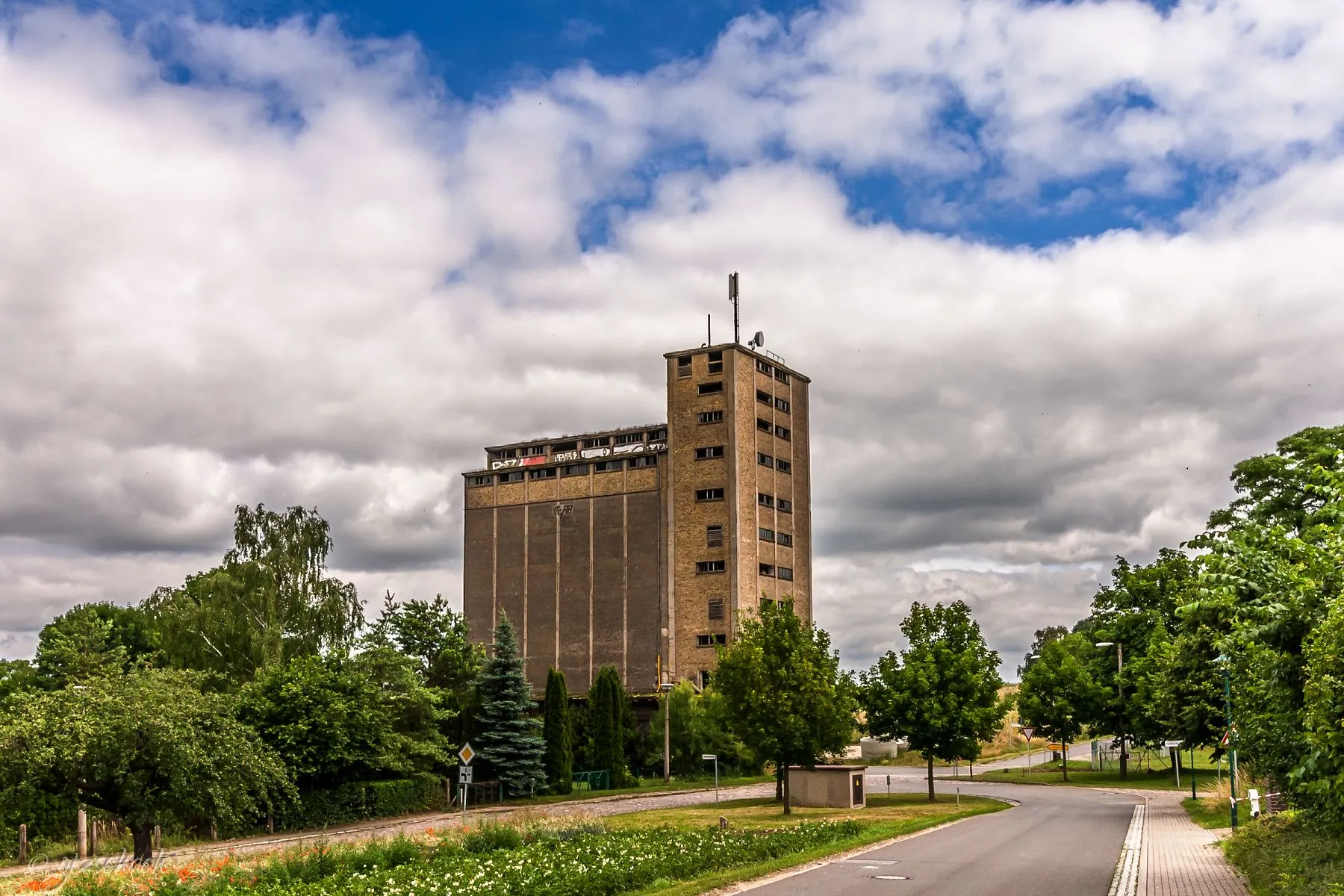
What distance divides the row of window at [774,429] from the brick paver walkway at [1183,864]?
59.6 m

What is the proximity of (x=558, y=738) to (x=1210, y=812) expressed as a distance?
31094 millimetres

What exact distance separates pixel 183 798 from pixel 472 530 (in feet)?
258

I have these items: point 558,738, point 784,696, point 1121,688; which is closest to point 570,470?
point 558,738

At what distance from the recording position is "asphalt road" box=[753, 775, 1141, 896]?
66.3 feet

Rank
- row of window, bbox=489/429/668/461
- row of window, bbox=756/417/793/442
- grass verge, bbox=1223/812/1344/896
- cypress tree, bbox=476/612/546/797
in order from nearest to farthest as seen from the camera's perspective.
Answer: grass verge, bbox=1223/812/1344/896, cypress tree, bbox=476/612/546/797, row of window, bbox=756/417/793/442, row of window, bbox=489/429/668/461

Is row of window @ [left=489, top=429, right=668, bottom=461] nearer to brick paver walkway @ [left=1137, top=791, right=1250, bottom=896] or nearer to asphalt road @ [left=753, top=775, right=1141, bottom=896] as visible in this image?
asphalt road @ [left=753, top=775, right=1141, bottom=896]

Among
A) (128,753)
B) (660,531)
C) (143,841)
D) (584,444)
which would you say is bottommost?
(143,841)

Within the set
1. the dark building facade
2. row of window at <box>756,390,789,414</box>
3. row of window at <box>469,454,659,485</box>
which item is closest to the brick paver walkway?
the dark building facade

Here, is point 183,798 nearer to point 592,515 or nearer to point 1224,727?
point 1224,727

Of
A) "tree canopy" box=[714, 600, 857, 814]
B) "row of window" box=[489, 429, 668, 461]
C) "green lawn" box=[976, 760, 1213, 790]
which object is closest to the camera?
"tree canopy" box=[714, 600, 857, 814]

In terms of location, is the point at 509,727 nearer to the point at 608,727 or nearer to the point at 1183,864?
the point at 608,727

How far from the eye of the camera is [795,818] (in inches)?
1492

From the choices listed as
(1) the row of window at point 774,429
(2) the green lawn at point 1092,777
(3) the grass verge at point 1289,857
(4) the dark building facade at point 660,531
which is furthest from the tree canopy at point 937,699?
(1) the row of window at point 774,429

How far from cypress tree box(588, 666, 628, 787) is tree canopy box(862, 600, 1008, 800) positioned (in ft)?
62.2
